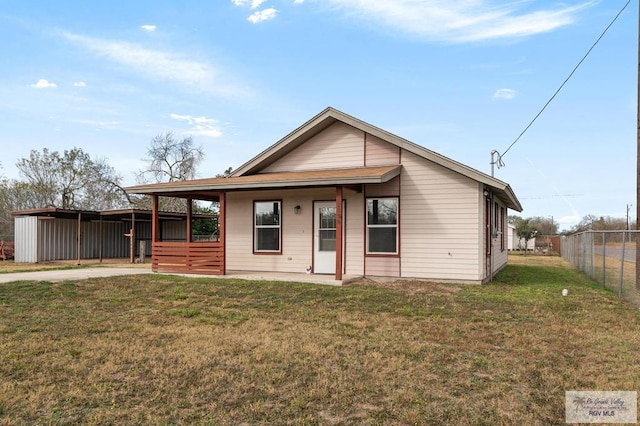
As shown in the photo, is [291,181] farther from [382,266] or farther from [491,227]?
[491,227]

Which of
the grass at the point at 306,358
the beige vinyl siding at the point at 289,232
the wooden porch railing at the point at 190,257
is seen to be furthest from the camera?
the wooden porch railing at the point at 190,257

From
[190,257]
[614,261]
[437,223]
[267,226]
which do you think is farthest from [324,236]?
[614,261]

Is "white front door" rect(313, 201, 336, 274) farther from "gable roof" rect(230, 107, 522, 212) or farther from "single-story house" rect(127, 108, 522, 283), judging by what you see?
"gable roof" rect(230, 107, 522, 212)

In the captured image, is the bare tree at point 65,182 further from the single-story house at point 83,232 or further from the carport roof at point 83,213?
the carport roof at point 83,213

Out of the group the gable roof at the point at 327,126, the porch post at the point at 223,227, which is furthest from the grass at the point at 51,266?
the gable roof at the point at 327,126

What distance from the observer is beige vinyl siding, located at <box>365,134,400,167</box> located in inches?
461

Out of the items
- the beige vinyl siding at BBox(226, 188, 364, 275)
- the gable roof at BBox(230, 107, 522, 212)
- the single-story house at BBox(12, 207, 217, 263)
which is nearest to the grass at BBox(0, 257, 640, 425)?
the gable roof at BBox(230, 107, 522, 212)

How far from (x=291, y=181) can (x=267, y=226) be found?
2.47 meters

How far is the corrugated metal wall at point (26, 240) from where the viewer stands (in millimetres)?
20203

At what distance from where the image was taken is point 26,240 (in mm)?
20578

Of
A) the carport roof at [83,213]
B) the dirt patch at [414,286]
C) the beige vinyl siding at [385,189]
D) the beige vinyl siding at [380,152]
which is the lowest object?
the dirt patch at [414,286]

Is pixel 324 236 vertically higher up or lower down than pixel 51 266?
higher up

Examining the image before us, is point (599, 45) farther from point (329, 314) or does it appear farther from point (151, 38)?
point (151, 38)

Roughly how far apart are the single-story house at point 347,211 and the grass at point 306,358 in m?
2.45
